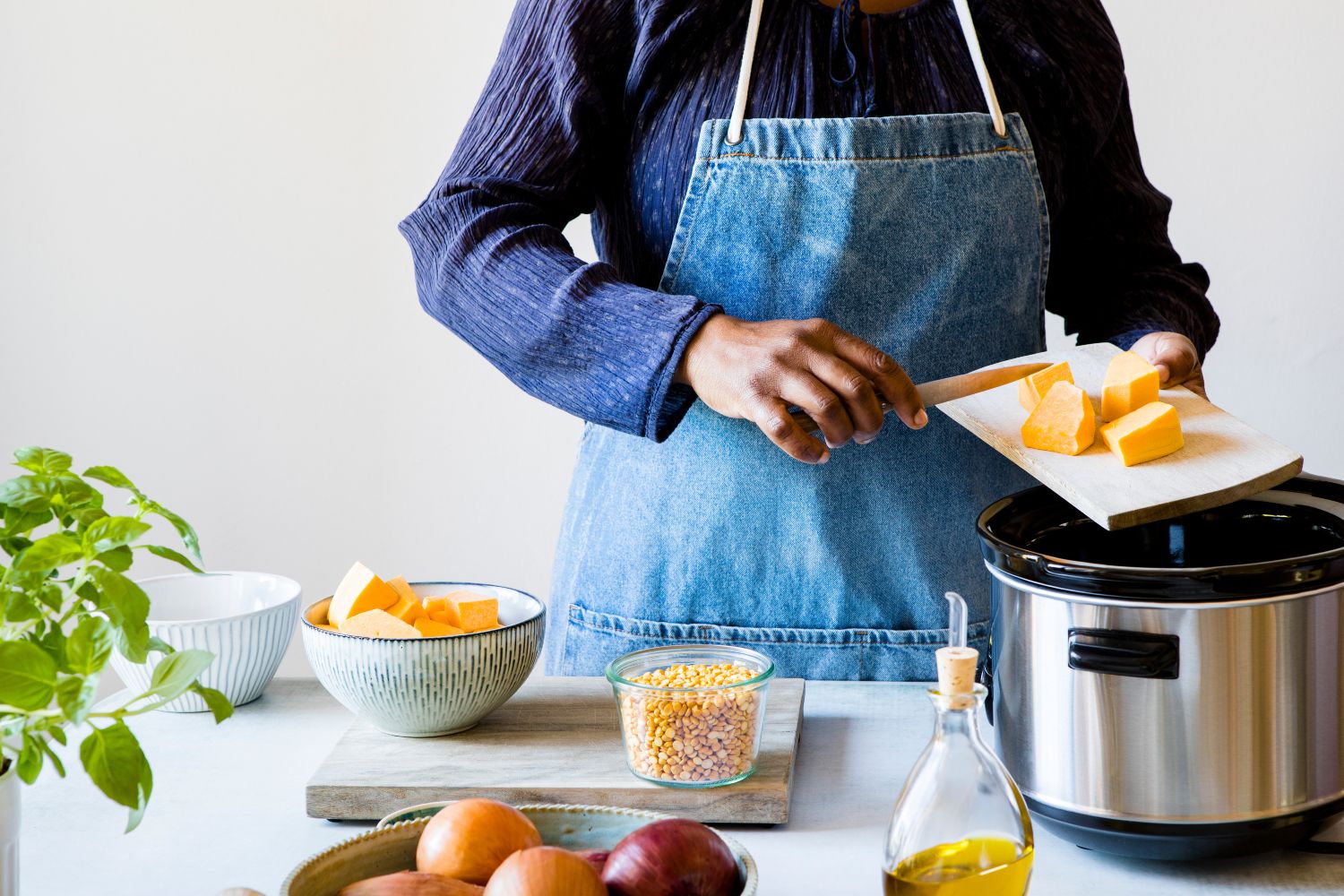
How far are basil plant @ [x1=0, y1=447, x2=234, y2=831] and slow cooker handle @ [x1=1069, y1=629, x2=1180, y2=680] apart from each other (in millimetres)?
453

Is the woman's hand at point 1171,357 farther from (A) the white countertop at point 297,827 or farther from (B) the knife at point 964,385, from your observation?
(A) the white countertop at point 297,827

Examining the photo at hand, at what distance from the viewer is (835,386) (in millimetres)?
1009

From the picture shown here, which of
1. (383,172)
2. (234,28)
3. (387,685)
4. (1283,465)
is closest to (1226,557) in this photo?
(1283,465)

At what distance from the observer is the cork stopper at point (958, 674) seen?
65 centimetres

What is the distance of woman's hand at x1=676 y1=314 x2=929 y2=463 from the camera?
101cm

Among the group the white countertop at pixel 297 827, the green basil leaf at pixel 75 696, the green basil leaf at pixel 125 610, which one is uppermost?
the green basil leaf at pixel 125 610

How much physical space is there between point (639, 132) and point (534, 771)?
64 centimetres

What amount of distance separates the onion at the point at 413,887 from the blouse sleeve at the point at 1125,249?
38.4 inches

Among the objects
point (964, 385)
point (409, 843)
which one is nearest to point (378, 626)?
point (409, 843)

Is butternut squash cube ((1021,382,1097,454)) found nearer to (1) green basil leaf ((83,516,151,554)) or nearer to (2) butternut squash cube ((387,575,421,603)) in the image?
(2) butternut squash cube ((387,575,421,603))

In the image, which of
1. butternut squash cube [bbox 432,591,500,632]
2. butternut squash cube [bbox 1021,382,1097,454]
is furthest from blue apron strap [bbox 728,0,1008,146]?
butternut squash cube [bbox 432,591,500,632]

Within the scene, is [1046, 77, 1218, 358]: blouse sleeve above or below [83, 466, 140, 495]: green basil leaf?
above

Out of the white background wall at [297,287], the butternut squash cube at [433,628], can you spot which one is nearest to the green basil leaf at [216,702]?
the butternut squash cube at [433,628]

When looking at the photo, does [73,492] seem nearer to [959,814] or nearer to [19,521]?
[19,521]
